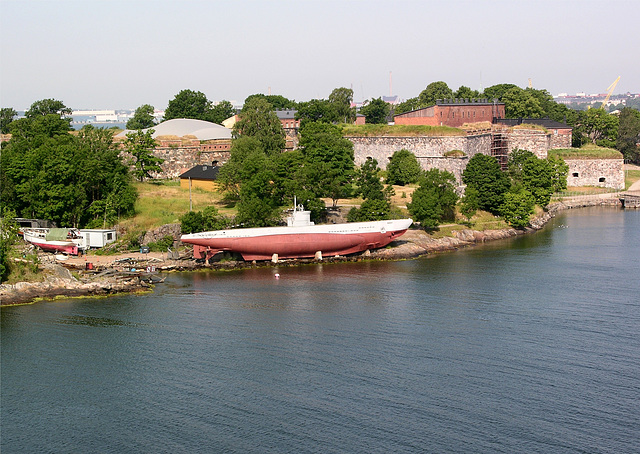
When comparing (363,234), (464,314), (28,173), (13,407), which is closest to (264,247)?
(363,234)

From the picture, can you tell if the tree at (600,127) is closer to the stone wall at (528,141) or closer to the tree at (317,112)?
the stone wall at (528,141)

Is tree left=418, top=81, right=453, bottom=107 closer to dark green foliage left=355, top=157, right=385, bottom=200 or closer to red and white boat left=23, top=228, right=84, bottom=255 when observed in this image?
dark green foliage left=355, top=157, right=385, bottom=200

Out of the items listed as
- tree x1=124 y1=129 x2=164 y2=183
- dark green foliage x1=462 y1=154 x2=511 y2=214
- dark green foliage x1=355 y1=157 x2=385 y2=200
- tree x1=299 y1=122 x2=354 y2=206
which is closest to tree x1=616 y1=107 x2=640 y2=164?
dark green foliage x1=462 y1=154 x2=511 y2=214

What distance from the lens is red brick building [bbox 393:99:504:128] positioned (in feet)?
229

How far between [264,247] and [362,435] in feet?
76.5

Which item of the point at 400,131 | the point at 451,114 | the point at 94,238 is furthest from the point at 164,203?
the point at 451,114

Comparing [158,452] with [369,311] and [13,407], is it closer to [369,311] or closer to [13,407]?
[13,407]

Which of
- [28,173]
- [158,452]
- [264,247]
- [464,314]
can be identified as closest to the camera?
[158,452]

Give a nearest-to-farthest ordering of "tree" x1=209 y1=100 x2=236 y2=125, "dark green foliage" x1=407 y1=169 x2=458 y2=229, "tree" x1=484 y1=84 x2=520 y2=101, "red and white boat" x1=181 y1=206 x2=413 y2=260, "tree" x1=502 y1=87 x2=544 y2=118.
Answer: "red and white boat" x1=181 y1=206 x2=413 y2=260 → "dark green foliage" x1=407 y1=169 x2=458 y2=229 → "tree" x1=502 y1=87 x2=544 y2=118 → "tree" x1=209 y1=100 x2=236 y2=125 → "tree" x1=484 y1=84 x2=520 y2=101

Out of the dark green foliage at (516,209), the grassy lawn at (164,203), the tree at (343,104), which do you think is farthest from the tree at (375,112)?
the grassy lawn at (164,203)

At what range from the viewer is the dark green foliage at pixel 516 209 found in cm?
5594

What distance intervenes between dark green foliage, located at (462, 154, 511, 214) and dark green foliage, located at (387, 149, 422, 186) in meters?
5.12

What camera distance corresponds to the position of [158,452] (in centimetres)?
2106

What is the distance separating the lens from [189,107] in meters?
90.7
